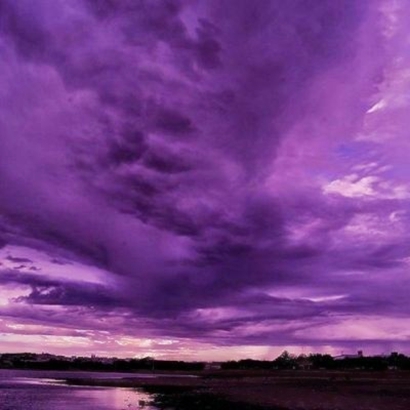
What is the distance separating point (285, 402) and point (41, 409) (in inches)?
1050

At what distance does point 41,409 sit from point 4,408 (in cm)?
426

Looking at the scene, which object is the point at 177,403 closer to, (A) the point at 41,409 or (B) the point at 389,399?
(A) the point at 41,409

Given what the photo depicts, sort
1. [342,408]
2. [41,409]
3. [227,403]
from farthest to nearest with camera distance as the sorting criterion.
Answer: [227,403], [41,409], [342,408]

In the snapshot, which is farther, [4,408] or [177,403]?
[177,403]

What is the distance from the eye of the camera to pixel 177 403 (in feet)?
221

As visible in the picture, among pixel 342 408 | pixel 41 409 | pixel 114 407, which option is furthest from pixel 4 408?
pixel 342 408

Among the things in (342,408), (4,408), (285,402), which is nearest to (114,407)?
(4,408)

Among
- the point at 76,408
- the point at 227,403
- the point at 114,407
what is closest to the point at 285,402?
the point at 227,403

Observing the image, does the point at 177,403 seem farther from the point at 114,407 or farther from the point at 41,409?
the point at 41,409

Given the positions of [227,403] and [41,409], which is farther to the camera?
[227,403]

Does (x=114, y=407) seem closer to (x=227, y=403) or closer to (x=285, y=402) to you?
(x=227, y=403)

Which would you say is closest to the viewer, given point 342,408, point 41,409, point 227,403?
point 342,408

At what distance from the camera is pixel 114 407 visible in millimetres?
63500

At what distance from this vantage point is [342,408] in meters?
53.6
